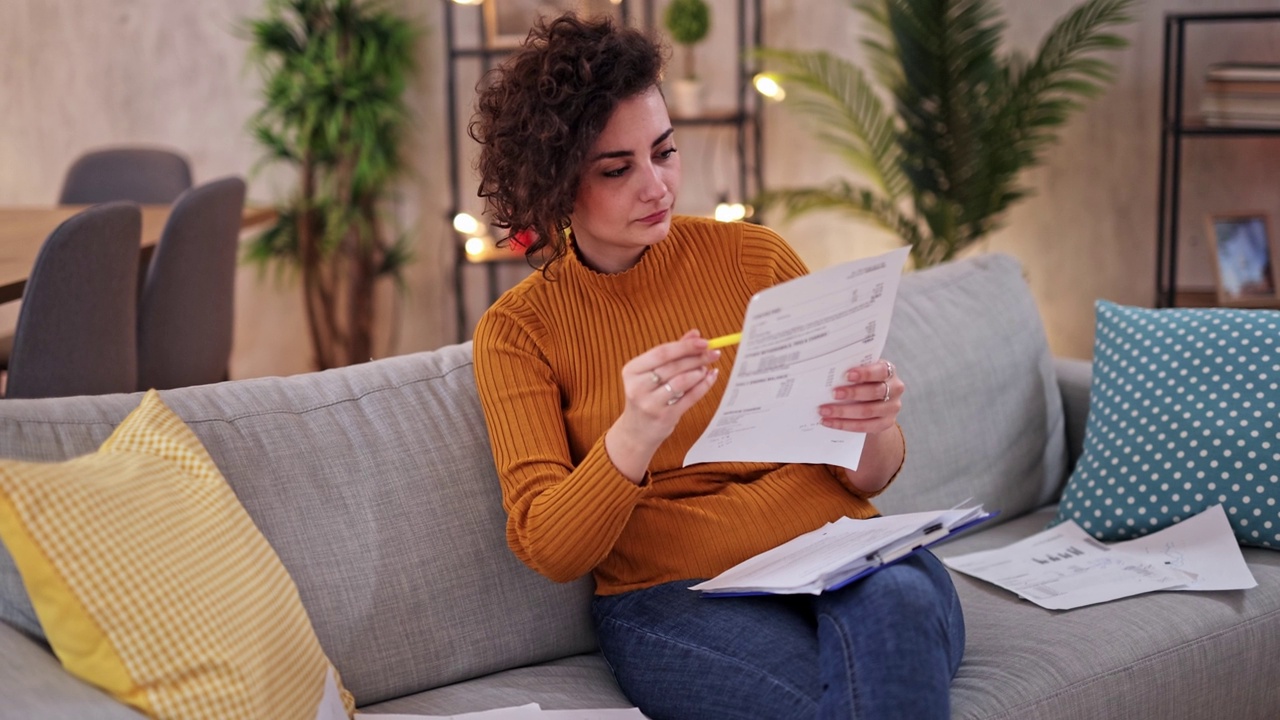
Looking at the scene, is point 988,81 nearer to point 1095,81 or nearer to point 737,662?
point 1095,81

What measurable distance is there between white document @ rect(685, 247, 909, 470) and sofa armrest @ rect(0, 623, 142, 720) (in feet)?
2.01

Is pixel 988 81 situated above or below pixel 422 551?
above

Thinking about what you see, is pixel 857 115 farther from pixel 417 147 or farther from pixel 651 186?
pixel 651 186

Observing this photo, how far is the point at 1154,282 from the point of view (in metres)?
3.80

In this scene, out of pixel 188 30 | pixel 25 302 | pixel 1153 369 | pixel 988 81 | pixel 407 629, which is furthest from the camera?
pixel 188 30

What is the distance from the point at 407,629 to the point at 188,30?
135 inches

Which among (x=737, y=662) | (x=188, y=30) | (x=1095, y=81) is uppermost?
(x=188, y=30)

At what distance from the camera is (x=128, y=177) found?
3680 millimetres

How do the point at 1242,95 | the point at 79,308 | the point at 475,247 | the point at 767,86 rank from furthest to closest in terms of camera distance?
the point at 475,247 → the point at 767,86 → the point at 1242,95 → the point at 79,308

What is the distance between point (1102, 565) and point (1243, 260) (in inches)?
79.1

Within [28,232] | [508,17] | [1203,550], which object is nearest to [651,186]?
[1203,550]

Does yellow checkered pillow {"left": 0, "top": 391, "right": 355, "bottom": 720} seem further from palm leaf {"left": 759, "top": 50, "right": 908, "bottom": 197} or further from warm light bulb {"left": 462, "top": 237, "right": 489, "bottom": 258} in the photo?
warm light bulb {"left": 462, "top": 237, "right": 489, "bottom": 258}

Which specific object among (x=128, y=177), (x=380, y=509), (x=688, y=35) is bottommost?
(x=380, y=509)

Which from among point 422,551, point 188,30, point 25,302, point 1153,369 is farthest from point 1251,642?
point 188,30
